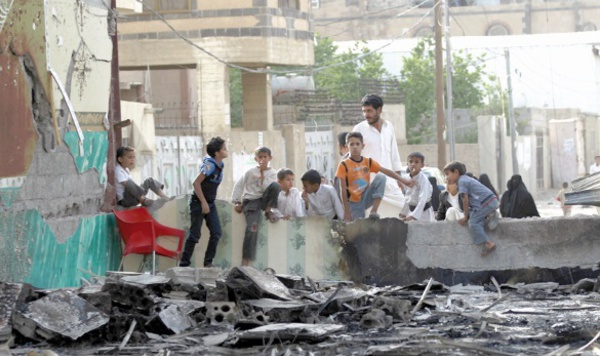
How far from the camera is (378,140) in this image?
570 inches

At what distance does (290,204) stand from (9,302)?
198 inches

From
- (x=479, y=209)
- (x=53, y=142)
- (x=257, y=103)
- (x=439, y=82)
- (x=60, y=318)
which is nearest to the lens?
(x=60, y=318)

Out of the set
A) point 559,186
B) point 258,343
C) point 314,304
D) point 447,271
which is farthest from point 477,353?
point 559,186

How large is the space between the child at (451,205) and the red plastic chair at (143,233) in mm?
3006

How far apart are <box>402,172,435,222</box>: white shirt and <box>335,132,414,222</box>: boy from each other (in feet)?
1.79

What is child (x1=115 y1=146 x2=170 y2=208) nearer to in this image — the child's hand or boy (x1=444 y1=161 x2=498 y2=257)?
the child's hand

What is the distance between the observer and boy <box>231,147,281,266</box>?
541 inches

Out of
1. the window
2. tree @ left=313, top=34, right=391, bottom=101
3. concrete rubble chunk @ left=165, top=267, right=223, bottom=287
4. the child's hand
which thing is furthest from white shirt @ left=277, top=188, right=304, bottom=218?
tree @ left=313, top=34, right=391, bottom=101

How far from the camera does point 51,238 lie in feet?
39.7

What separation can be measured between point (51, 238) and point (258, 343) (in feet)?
13.4

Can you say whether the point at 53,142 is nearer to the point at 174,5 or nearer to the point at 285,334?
the point at 285,334

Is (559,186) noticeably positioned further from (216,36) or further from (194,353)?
(194,353)

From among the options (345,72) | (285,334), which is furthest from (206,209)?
(345,72)

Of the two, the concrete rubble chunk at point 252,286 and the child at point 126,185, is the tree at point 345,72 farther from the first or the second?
the concrete rubble chunk at point 252,286
